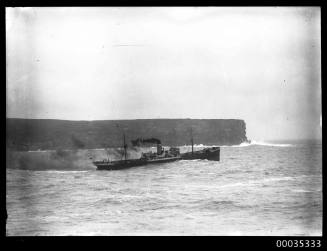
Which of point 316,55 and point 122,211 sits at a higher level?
point 316,55

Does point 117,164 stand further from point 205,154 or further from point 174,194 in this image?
point 205,154

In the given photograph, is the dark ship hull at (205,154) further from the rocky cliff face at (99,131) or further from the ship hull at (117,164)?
the ship hull at (117,164)

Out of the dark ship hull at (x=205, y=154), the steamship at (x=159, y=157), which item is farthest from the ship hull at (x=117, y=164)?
the dark ship hull at (x=205, y=154)
